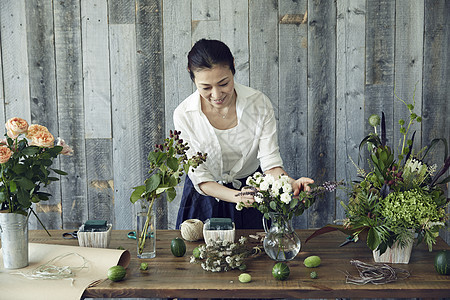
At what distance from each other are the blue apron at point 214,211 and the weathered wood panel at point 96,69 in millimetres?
825

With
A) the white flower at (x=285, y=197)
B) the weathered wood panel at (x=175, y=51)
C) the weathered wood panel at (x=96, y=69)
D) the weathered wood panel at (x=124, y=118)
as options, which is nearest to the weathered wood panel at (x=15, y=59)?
the weathered wood panel at (x=96, y=69)

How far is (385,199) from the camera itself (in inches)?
63.6

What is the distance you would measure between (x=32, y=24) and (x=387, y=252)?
238 centimetres

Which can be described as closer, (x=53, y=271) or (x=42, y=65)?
(x=53, y=271)

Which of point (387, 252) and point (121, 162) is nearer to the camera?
point (387, 252)

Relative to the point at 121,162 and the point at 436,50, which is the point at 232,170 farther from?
the point at 436,50

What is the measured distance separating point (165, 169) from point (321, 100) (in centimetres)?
144

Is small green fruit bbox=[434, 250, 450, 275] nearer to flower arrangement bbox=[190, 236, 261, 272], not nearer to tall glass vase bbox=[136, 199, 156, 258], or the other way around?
flower arrangement bbox=[190, 236, 261, 272]

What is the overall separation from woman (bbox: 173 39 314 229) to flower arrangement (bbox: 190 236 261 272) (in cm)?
52

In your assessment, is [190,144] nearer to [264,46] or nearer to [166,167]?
[166,167]

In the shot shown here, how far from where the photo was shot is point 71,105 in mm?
2910

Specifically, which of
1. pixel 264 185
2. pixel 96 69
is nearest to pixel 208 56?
pixel 264 185

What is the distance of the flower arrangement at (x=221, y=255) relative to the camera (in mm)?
1598

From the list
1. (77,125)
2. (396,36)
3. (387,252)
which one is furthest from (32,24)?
(387,252)
